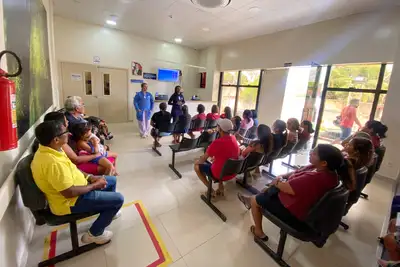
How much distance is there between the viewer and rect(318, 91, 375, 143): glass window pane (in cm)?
404

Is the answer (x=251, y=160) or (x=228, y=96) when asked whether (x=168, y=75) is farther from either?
(x=251, y=160)

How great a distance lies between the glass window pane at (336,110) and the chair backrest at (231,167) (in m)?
3.69

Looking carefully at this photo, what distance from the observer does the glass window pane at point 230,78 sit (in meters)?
7.21

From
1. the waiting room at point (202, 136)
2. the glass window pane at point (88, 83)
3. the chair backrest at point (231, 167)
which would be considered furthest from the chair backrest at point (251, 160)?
the glass window pane at point (88, 83)

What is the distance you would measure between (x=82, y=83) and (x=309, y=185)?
22.5 ft

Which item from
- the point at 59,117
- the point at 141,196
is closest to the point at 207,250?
the point at 141,196

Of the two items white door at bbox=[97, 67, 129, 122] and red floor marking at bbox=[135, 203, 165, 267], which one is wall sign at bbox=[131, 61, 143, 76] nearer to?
white door at bbox=[97, 67, 129, 122]

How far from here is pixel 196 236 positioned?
191cm

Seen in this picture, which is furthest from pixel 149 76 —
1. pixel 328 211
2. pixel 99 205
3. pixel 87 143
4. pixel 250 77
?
pixel 328 211

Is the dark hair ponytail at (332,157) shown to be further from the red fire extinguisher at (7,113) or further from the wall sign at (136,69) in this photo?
the wall sign at (136,69)

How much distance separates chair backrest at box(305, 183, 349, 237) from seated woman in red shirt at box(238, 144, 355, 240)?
0.09m

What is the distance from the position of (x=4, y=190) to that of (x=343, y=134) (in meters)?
5.73

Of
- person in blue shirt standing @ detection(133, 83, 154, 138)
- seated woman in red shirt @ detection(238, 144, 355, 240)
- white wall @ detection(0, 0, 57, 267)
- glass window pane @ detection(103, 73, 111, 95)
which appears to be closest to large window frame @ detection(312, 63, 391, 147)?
seated woman in red shirt @ detection(238, 144, 355, 240)

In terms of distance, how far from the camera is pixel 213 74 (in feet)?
24.6
